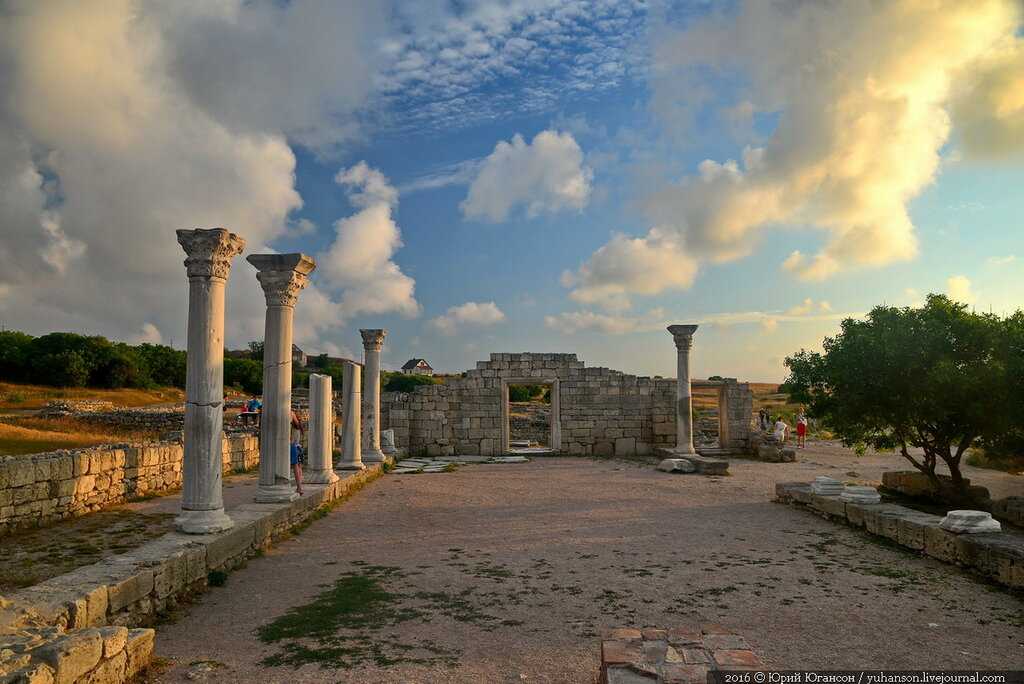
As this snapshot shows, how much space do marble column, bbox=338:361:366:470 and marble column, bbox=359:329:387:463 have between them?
2.31 m

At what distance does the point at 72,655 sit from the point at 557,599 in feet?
13.8

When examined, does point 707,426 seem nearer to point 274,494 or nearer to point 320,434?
point 320,434

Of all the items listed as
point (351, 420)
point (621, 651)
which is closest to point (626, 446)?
point (351, 420)

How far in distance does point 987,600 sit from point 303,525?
894 centimetres

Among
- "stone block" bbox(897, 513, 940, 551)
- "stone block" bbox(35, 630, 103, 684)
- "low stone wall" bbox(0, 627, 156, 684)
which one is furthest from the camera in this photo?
"stone block" bbox(897, 513, 940, 551)

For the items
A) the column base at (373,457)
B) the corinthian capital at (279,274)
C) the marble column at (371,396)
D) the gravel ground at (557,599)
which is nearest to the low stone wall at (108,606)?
the gravel ground at (557,599)

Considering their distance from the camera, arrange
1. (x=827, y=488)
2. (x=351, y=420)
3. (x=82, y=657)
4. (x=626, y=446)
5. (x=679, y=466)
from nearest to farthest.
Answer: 1. (x=82, y=657)
2. (x=827, y=488)
3. (x=351, y=420)
4. (x=679, y=466)
5. (x=626, y=446)

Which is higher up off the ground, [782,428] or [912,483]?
[782,428]

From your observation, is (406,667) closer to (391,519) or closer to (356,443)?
(391,519)

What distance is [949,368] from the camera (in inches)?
453

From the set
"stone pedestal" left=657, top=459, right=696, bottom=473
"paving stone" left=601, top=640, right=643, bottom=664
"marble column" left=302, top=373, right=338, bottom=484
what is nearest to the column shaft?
"marble column" left=302, top=373, right=338, bottom=484

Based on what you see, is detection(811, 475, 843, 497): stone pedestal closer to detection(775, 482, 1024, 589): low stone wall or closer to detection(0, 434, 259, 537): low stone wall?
detection(775, 482, 1024, 589): low stone wall

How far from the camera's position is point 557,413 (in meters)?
24.6

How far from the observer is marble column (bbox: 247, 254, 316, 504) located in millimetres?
11109
